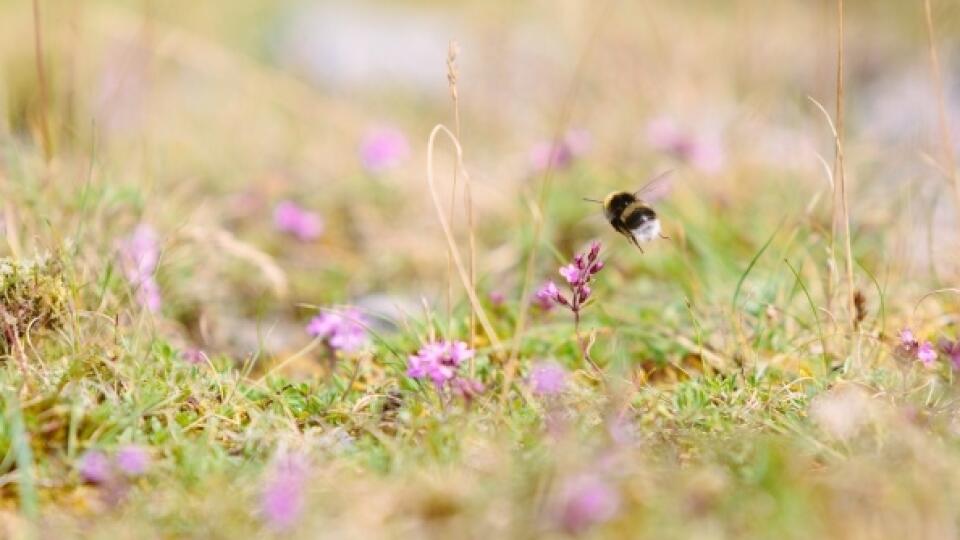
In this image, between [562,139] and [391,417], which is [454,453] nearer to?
[391,417]

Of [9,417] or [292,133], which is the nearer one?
[9,417]

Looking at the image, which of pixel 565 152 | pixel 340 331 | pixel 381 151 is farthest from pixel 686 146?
pixel 340 331

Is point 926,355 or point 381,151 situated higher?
point 926,355

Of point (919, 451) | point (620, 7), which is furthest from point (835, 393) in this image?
point (620, 7)

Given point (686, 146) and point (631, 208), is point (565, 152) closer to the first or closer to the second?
point (686, 146)

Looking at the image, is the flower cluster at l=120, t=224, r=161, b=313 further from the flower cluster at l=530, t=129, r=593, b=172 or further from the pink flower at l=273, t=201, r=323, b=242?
the flower cluster at l=530, t=129, r=593, b=172

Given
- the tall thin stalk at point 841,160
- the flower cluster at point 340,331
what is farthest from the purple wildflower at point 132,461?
the tall thin stalk at point 841,160

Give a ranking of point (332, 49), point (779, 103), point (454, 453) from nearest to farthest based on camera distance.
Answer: point (454, 453), point (779, 103), point (332, 49)

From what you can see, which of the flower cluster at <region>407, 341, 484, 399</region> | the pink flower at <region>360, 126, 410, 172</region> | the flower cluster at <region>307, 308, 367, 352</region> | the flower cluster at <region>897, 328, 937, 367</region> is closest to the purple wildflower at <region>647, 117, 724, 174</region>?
the pink flower at <region>360, 126, 410, 172</region>
